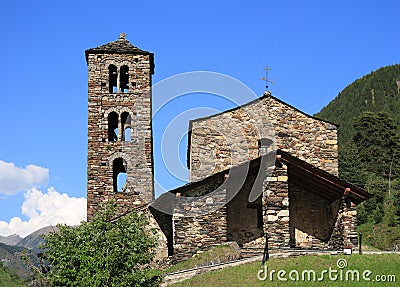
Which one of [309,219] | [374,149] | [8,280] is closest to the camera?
[8,280]

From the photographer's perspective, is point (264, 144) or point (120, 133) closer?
point (264, 144)

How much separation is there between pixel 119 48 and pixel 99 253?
16.1 meters

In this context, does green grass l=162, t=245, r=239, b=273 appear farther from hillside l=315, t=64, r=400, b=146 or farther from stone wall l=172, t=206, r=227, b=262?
hillside l=315, t=64, r=400, b=146

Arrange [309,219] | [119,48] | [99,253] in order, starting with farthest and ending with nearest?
[119,48] → [309,219] → [99,253]

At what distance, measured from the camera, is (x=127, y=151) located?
2948 cm

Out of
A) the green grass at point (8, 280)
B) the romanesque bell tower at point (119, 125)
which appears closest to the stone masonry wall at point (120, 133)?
the romanesque bell tower at point (119, 125)

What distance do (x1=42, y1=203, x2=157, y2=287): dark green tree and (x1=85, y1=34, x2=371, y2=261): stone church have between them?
11.9 feet

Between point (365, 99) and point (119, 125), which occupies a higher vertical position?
point (365, 99)

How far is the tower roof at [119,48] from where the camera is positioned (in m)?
30.4

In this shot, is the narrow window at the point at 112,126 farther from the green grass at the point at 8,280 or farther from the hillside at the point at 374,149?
the hillside at the point at 374,149

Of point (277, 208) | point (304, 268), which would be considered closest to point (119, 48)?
point (277, 208)

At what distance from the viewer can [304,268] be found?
16750mm

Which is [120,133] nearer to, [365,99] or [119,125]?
[119,125]

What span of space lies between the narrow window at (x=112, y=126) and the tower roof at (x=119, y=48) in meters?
3.17
